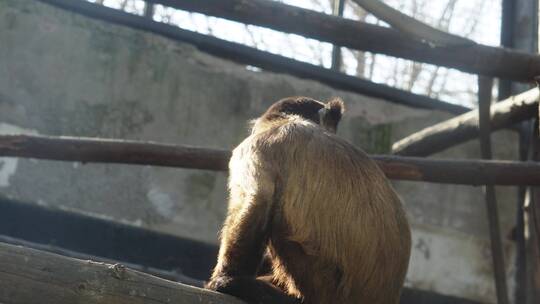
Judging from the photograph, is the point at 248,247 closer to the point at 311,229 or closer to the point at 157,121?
the point at 311,229

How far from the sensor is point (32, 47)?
712cm

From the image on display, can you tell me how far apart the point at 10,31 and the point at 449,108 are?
13.2 ft

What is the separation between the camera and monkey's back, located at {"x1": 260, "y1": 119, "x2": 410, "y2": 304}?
3932mm

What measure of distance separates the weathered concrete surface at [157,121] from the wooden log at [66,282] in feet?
13.1

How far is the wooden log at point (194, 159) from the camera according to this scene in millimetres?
5152

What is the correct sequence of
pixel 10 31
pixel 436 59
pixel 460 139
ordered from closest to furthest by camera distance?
pixel 436 59
pixel 460 139
pixel 10 31

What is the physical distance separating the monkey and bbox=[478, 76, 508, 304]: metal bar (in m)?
1.88

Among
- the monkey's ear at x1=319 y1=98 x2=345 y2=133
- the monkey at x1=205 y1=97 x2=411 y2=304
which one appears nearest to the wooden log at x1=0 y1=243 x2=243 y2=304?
the monkey at x1=205 y1=97 x2=411 y2=304

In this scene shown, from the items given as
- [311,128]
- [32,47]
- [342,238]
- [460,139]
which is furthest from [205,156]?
[32,47]

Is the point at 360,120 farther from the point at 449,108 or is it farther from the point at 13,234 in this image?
the point at 13,234

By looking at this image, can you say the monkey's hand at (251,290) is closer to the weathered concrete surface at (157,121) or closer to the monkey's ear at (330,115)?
the monkey's ear at (330,115)

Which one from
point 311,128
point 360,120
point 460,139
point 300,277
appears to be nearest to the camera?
point 300,277

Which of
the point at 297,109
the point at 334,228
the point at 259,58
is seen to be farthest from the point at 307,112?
the point at 259,58

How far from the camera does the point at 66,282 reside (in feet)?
9.30
